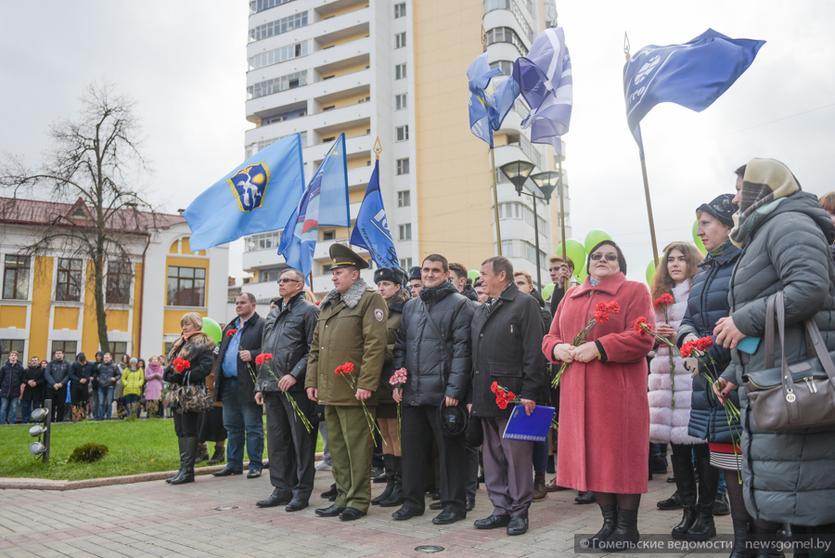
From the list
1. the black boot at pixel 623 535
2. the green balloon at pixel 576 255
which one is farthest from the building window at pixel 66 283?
the black boot at pixel 623 535

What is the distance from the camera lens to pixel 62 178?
3073cm

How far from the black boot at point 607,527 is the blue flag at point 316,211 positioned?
5.65 meters

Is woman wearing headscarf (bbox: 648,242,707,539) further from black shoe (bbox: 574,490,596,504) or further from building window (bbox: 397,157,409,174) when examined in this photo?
building window (bbox: 397,157,409,174)

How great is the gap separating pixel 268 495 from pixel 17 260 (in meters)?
36.7

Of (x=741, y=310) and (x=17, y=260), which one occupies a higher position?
(x=17, y=260)

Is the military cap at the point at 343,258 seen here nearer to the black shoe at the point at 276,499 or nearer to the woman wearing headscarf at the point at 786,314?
the black shoe at the point at 276,499

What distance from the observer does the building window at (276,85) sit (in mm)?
58219

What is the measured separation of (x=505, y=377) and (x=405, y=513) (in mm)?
1646

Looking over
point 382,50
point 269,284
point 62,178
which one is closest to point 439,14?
point 382,50

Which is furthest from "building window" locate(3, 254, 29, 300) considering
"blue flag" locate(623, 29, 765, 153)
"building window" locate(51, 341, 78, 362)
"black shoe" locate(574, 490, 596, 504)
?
"black shoe" locate(574, 490, 596, 504)

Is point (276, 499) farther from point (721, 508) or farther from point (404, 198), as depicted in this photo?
point (404, 198)

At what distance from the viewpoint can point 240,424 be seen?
9359mm

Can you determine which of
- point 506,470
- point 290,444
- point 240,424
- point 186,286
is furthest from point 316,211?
point 186,286

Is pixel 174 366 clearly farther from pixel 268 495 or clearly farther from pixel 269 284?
pixel 269 284
